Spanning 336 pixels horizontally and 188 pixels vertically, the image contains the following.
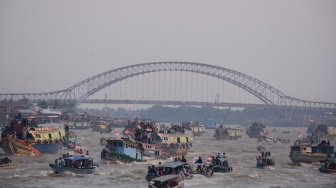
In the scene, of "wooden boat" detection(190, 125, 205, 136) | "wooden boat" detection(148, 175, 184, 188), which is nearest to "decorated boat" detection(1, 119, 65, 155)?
"wooden boat" detection(148, 175, 184, 188)

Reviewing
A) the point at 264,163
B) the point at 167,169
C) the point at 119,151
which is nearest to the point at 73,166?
the point at 167,169

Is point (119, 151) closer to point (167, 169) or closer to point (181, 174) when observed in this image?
point (167, 169)

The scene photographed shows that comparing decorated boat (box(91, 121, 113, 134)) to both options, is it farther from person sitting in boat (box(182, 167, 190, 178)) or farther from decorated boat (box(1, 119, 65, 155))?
person sitting in boat (box(182, 167, 190, 178))

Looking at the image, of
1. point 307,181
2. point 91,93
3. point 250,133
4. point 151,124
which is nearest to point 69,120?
point 250,133

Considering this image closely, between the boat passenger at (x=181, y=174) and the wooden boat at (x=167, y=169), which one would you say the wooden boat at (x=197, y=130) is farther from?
the boat passenger at (x=181, y=174)

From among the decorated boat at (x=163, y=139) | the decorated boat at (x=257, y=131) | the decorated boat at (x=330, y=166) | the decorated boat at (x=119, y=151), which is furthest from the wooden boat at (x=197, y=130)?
the decorated boat at (x=330, y=166)

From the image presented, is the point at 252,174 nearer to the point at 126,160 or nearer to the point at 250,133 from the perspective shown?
the point at 126,160

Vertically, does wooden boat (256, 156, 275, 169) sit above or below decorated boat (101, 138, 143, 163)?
below
